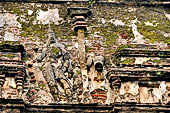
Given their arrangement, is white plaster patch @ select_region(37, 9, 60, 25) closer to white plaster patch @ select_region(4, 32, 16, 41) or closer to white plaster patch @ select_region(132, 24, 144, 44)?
white plaster patch @ select_region(4, 32, 16, 41)

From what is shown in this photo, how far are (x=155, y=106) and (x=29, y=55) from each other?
317 cm

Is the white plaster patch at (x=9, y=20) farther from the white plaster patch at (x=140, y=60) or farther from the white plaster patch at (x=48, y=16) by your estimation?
the white plaster patch at (x=140, y=60)

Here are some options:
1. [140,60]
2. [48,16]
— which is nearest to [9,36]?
[48,16]

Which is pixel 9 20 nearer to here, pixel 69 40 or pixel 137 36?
pixel 69 40

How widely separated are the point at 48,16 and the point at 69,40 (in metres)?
1.03

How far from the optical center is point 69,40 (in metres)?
12.0

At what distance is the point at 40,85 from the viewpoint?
36.0 ft

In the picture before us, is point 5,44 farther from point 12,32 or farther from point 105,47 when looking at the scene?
point 105,47

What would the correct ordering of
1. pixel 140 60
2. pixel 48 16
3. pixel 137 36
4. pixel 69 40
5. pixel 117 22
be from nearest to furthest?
1. pixel 140 60
2. pixel 69 40
3. pixel 137 36
4. pixel 48 16
5. pixel 117 22

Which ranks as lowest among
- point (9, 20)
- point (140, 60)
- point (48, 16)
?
point (140, 60)

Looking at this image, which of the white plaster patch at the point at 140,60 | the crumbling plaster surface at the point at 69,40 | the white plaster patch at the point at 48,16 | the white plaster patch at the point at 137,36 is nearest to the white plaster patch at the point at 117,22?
the crumbling plaster surface at the point at 69,40

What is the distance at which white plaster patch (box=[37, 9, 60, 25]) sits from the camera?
12.5 metres

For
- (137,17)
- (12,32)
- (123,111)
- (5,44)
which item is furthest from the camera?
(137,17)

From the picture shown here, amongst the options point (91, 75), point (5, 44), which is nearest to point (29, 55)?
point (5, 44)
